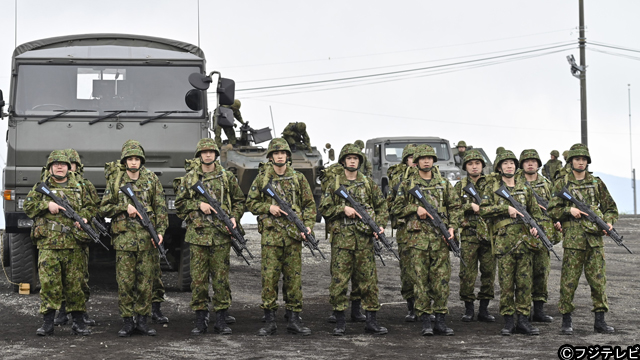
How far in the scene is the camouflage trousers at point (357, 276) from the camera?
848 cm

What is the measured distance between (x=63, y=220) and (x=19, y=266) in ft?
9.33

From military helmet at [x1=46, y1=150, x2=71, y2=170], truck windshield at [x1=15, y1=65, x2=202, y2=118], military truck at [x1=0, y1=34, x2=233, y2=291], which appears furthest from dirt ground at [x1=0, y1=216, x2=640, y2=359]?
truck windshield at [x1=15, y1=65, x2=202, y2=118]

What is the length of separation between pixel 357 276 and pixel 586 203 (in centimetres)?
247

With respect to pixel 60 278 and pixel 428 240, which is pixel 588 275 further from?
pixel 60 278

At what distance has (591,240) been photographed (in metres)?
8.42

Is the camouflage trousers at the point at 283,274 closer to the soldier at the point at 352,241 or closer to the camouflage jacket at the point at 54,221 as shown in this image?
the soldier at the point at 352,241

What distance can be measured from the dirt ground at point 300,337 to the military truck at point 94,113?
A: 1250 mm

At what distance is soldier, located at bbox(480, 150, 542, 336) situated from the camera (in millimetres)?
8406

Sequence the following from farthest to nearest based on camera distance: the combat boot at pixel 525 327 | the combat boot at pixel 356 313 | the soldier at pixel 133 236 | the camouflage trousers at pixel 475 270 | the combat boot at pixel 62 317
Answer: the camouflage trousers at pixel 475 270 → the combat boot at pixel 356 313 → the combat boot at pixel 62 317 → the combat boot at pixel 525 327 → the soldier at pixel 133 236

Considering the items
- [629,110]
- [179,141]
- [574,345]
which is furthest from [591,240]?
[629,110]

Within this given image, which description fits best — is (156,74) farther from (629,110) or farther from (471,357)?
(629,110)

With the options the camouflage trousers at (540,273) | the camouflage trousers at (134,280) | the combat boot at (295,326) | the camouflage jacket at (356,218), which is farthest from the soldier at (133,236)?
the camouflage trousers at (540,273)

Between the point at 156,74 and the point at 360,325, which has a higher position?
the point at 156,74

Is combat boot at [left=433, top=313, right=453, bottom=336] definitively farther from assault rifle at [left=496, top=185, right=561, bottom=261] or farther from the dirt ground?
assault rifle at [left=496, top=185, right=561, bottom=261]
